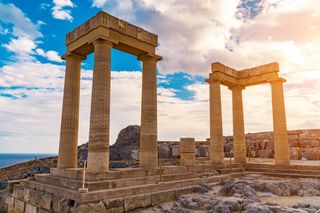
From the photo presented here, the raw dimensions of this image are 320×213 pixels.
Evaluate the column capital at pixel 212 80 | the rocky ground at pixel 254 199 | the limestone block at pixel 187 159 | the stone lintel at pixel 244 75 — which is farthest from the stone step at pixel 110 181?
the stone lintel at pixel 244 75

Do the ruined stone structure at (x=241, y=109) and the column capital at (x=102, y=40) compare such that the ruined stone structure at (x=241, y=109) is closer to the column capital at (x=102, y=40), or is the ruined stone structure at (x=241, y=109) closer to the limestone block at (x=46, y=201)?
the column capital at (x=102, y=40)

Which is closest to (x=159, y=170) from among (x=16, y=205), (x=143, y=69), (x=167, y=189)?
(x=167, y=189)

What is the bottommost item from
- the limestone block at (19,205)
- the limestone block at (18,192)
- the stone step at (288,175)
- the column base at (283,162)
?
the limestone block at (19,205)

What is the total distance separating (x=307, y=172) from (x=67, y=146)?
16.4 metres

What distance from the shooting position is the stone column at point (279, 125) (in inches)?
768

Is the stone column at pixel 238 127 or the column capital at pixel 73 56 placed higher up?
the column capital at pixel 73 56

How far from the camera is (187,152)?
18.0 metres

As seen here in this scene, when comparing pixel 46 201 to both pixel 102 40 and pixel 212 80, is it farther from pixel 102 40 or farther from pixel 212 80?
pixel 212 80

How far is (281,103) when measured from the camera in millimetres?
20188

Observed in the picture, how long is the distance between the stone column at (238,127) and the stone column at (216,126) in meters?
2.96

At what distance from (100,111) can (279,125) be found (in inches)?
587

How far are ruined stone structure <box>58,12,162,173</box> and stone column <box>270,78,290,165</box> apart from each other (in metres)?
11.0

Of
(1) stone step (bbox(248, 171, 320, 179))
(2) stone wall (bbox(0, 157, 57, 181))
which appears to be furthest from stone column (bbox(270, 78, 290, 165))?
(2) stone wall (bbox(0, 157, 57, 181))

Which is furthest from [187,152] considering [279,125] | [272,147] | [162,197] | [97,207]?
[272,147]
